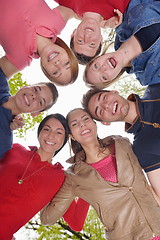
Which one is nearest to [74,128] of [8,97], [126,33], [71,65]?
[71,65]

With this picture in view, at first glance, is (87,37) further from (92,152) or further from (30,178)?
(30,178)

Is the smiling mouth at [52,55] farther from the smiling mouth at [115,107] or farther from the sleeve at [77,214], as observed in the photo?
the sleeve at [77,214]

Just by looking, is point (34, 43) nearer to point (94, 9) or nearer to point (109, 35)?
point (94, 9)

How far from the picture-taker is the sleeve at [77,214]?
342 centimetres

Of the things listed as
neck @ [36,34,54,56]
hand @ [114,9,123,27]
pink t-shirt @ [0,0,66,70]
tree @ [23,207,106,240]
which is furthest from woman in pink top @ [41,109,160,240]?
tree @ [23,207,106,240]

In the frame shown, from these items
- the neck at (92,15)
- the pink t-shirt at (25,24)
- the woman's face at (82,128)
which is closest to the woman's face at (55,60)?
the pink t-shirt at (25,24)

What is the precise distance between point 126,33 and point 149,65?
47 cm

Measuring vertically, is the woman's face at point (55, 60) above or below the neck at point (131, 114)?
above

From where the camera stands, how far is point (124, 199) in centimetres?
298

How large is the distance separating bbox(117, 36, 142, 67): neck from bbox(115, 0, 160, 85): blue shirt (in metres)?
0.05

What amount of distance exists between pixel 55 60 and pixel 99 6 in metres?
0.80

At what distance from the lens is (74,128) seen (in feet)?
10.9

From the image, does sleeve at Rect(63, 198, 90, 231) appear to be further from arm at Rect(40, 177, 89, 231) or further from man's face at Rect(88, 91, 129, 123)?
man's face at Rect(88, 91, 129, 123)

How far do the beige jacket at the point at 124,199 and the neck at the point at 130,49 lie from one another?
41.1 inches
